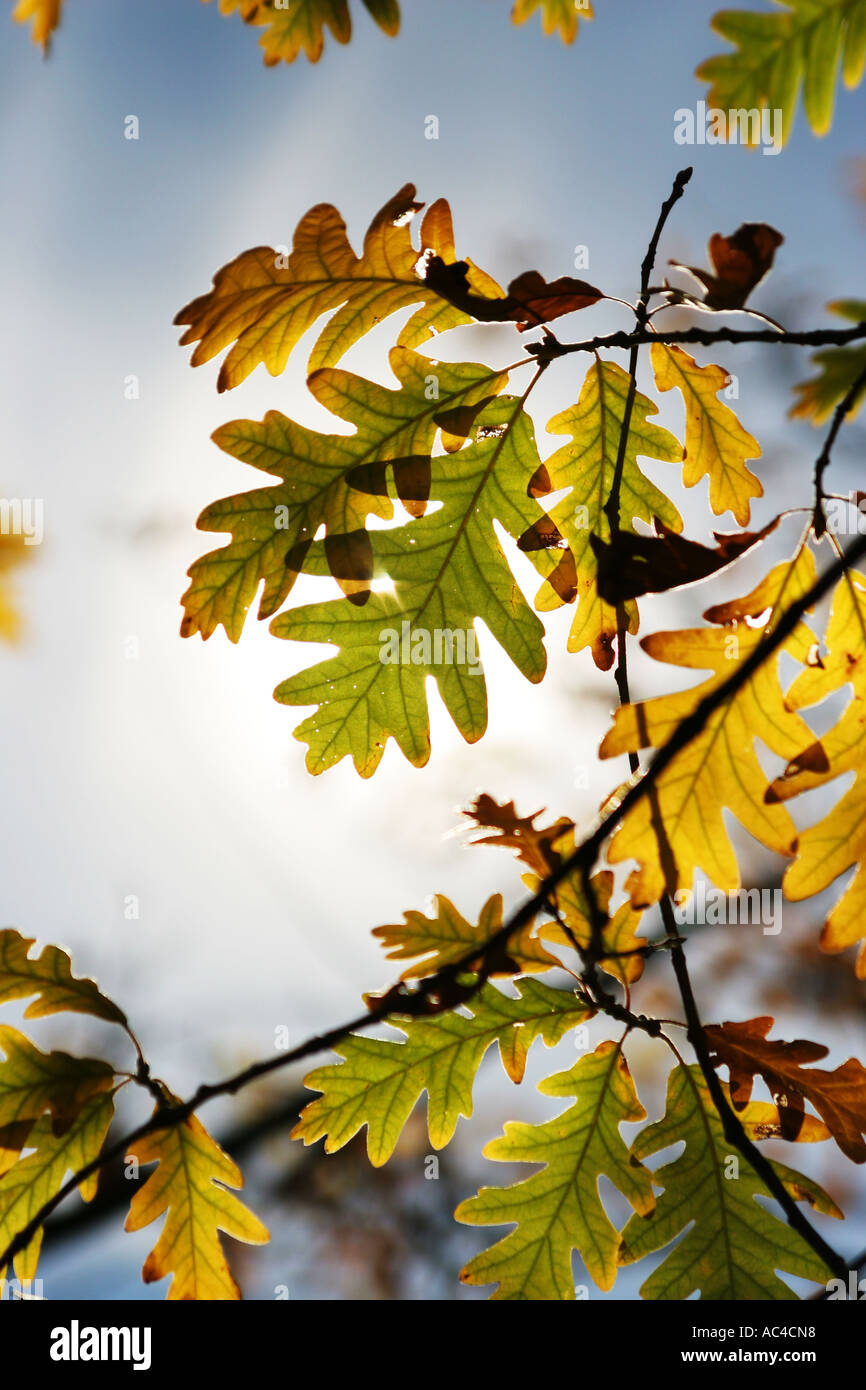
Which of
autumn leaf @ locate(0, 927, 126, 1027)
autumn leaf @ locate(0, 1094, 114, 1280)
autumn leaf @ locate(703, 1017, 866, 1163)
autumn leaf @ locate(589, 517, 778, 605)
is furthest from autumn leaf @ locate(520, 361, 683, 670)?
autumn leaf @ locate(0, 1094, 114, 1280)

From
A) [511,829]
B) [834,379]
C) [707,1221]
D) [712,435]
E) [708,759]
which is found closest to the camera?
[834,379]

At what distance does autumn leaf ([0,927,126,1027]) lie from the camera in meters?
1.45

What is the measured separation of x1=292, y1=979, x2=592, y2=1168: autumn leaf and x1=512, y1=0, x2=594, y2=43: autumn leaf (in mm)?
1850

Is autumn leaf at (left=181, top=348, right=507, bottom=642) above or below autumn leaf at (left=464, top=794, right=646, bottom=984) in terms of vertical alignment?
above

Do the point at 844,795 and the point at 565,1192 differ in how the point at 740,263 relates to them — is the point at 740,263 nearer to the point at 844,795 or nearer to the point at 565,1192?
the point at 844,795

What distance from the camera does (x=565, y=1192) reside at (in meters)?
1.50

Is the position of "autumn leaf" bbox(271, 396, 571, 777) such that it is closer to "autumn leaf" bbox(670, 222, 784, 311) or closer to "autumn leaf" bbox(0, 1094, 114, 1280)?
"autumn leaf" bbox(670, 222, 784, 311)

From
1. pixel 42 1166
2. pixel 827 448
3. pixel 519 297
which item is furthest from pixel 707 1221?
pixel 519 297

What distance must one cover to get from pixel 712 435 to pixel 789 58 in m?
0.59

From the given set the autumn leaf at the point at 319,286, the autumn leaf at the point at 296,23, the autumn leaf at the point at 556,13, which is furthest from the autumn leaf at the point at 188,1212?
the autumn leaf at the point at 556,13

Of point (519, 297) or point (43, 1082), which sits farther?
point (43, 1082)

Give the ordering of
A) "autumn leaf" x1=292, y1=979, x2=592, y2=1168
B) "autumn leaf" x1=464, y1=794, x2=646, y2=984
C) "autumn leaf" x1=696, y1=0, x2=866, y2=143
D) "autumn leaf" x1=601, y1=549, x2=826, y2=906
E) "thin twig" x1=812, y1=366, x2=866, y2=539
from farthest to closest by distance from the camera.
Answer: "autumn leaf" x1=292, y1=979, x2=592, y2=1168 < "autumn leaf" x1=464, y1=794, x2=646, y2=984 < "autumn leaf" x1=601, y1=549, x2=826, y2=906 < "autumn leaf" x1=696, y1=0, x2=866, y2=143 < "thin twig" x1=812, y1=366, x2=866, y2=539
